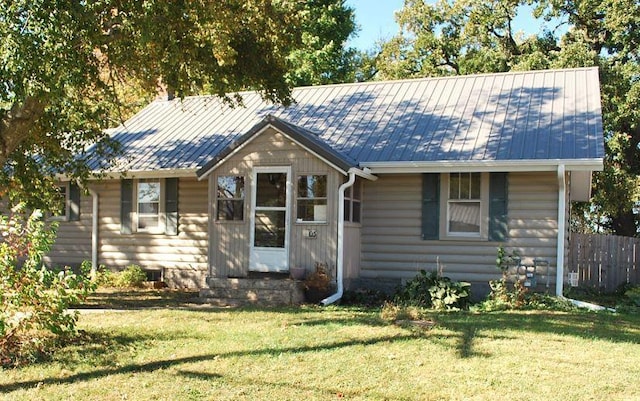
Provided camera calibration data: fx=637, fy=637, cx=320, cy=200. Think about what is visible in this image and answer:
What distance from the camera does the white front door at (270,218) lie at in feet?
41.4

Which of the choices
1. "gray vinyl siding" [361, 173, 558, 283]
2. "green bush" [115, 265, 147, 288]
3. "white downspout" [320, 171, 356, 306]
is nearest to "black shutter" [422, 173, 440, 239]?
"gray vinyl siding" [361, 173, 558, 283]

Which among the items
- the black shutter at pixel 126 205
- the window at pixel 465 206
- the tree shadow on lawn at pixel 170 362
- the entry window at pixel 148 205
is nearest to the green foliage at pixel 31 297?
the tree shadow on lawn at pixel 170 362

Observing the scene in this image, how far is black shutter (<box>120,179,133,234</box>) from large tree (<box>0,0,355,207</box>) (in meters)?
2.33

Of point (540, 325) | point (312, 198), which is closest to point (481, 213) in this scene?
point (312, 198)

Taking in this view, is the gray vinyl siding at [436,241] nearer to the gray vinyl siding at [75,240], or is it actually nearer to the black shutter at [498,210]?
the black shutter at [498,210]

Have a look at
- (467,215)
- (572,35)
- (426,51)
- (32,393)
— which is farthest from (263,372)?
(426,51)

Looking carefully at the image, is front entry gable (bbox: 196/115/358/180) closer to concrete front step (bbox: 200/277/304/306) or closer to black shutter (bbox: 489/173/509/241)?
concrete front step (bbox: 200/277/304/306)

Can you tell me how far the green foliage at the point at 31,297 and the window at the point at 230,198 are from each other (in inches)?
213

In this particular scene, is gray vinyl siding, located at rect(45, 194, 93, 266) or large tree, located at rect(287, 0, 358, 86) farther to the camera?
large tree, located at rect(287, 0, 358, 86)

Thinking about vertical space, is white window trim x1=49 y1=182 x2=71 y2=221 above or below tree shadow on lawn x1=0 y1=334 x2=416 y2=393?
above

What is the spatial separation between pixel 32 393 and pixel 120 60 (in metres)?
6.02

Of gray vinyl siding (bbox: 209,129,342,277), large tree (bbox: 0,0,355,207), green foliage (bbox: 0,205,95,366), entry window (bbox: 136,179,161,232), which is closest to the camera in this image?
green foliage (bbox: 0,205,95,366)

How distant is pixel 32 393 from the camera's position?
623 centimetres

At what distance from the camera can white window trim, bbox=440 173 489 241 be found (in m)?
12.5
